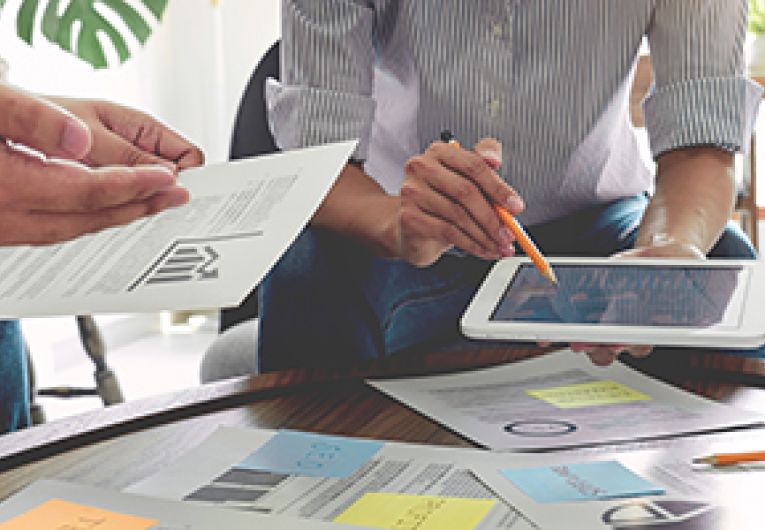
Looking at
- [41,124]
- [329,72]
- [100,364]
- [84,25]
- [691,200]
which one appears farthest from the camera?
[100,364]

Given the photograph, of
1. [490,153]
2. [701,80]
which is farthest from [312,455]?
[701,80]

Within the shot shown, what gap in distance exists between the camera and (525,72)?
1270 millimetres

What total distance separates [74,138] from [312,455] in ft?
0.83

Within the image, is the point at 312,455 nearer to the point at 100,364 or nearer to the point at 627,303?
the point at 627,303

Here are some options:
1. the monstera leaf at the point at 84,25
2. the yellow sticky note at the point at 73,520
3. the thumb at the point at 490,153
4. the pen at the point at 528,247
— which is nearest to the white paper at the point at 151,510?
the yellow sticky note at the point at 73,520

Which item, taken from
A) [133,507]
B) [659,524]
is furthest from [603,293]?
[133,507]

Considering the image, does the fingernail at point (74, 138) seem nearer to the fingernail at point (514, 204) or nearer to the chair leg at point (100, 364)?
the fingernail at point (514, 204)

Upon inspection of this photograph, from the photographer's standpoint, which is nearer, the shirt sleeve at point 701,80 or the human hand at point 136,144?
the human hand at point 136,144

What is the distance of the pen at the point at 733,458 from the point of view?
0.67 m

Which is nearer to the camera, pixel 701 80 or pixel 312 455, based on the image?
pixel 312 455

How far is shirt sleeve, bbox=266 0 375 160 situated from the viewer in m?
1.23

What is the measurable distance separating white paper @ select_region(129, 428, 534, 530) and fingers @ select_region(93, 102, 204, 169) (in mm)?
248

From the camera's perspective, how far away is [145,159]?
871 mm

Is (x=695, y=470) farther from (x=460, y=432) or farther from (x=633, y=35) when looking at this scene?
(x=633, y=35)
